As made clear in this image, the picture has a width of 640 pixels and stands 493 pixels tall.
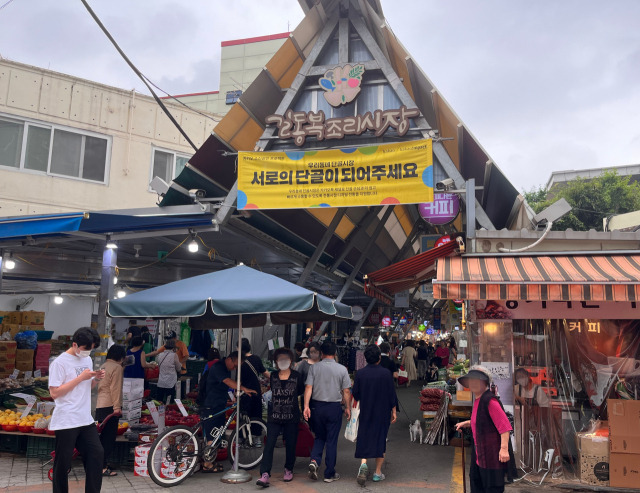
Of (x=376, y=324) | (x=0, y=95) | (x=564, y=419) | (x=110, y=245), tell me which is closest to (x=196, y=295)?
(x=110, y=245)

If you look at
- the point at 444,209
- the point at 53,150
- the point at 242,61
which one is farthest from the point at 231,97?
the point at 444,209

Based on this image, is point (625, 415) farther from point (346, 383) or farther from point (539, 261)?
point (346, 383)

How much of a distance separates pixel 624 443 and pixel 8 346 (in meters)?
12.5

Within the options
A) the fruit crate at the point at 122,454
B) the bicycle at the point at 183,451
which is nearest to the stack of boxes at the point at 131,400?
the fruit crate at the point at 122,454

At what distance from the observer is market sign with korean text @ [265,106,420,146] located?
9555 mm

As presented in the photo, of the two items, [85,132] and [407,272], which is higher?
[85,132]

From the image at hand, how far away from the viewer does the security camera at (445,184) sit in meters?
9.16

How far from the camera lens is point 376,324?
2355cm

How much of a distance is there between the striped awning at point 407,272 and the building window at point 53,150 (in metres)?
10.9

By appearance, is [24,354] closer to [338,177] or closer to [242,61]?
[338,177]

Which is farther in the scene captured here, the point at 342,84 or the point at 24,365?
the point at 24,365

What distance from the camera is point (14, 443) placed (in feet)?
26.9

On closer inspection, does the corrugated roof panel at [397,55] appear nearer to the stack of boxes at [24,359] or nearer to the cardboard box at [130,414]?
the cardboard box at [130,414]

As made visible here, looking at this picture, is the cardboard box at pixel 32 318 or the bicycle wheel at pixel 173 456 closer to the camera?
the bicycle wheel at pixel 173 456
